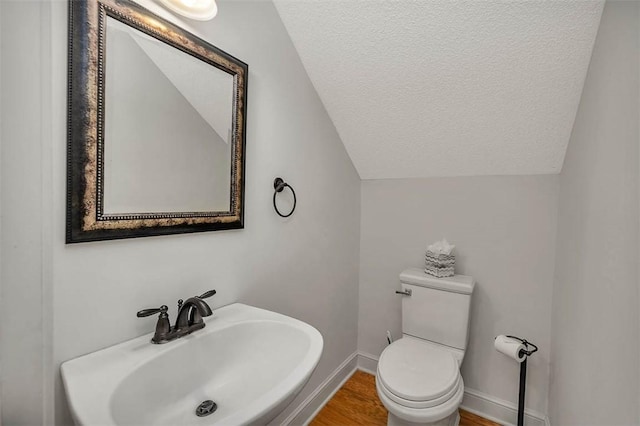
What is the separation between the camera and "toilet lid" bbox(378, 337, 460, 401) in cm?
129

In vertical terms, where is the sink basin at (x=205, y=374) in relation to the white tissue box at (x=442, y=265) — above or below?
below

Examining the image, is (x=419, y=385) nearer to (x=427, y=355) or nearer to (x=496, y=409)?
(x=427, y=355)

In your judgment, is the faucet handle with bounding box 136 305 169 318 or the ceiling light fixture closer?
the faucet handle with bounding box 136 305 169 318

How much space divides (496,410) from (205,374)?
1783 millimetres

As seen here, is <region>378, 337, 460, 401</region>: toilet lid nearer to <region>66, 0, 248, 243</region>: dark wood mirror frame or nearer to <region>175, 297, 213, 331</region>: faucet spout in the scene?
<region>175, 297, 213, 331</region>: faucet spout

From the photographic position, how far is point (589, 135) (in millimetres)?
1100

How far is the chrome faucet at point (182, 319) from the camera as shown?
89 cm

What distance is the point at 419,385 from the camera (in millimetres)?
1321

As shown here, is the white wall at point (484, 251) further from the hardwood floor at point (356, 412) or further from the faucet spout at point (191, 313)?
the faucet spout at point (191, 313)

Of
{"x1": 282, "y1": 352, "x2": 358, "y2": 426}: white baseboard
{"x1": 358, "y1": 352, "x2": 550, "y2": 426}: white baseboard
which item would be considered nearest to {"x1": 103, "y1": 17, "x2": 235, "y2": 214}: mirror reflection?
{"x1": 282, "y1": 352, "x2": 358, "y2": 426}: white baseboard

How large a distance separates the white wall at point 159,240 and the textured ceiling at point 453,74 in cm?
21

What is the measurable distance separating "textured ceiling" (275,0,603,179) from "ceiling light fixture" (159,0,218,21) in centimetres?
58

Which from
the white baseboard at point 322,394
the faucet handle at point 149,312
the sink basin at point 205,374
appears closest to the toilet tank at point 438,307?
the white baseboard at point 322,394

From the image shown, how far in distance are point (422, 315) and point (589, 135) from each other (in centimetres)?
123
